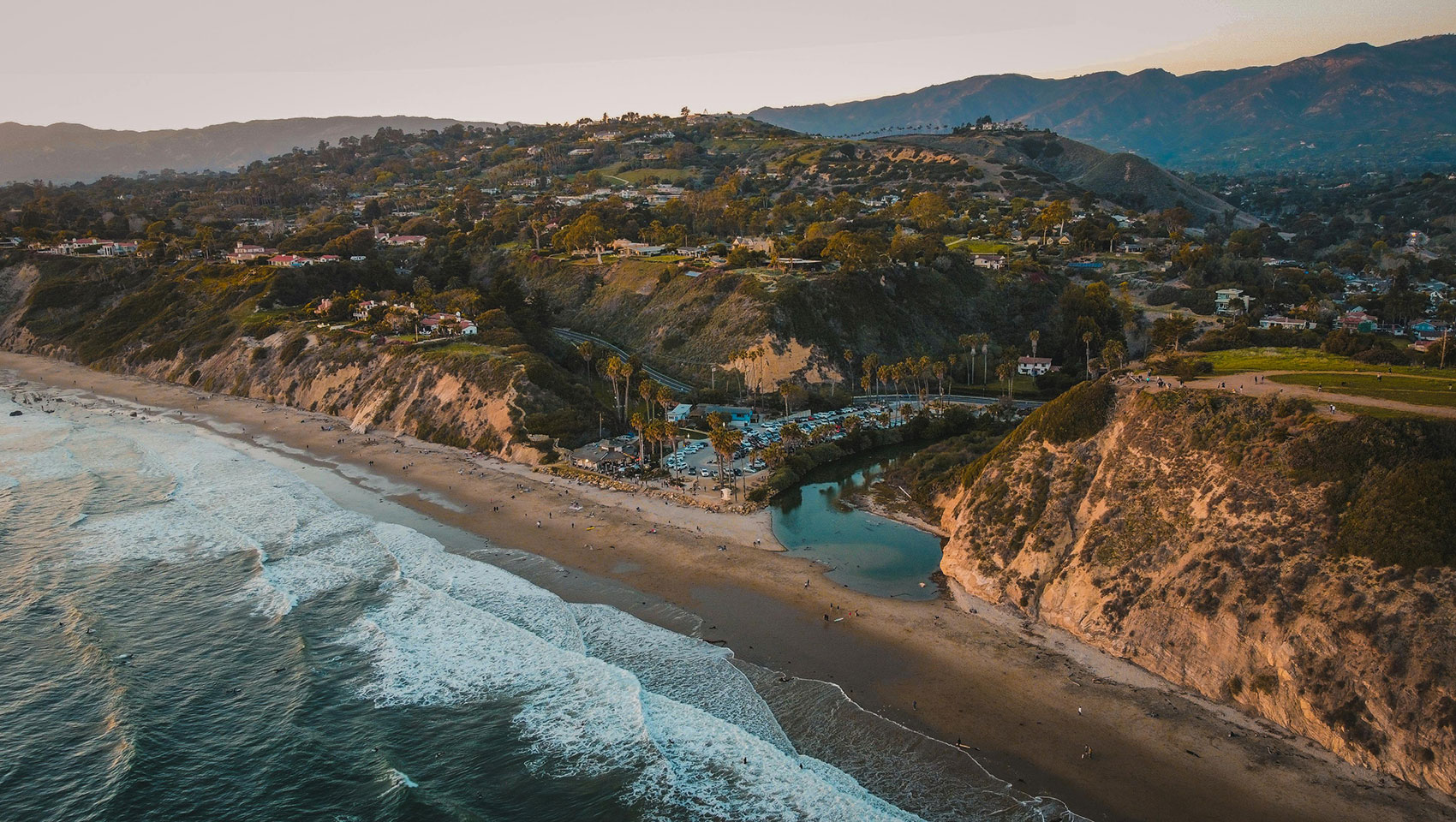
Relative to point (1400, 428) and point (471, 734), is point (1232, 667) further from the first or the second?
point (471, 734)

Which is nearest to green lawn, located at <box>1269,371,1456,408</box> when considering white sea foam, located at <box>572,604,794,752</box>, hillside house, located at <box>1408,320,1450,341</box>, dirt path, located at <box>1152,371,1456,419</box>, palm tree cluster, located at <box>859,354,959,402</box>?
dirt path, located at <box>1152,371,1456,419</box>

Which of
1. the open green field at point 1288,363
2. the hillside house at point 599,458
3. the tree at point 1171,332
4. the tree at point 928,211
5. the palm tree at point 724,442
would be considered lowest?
the hillside house at point 599,458

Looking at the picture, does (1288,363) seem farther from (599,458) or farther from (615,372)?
(615,372)

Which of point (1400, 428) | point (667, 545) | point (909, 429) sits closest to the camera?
point (1400, 428)

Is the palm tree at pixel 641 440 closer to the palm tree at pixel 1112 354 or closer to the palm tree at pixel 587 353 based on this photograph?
the palm tree at pixel 587 353

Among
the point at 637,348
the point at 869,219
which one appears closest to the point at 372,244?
the point at 637,348

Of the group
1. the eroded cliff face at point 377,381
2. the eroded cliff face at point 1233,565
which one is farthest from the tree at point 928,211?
the eroded cliff face at point 1233,565

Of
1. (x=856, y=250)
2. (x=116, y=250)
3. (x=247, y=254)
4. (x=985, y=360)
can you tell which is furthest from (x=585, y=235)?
(x=116, y=250)
